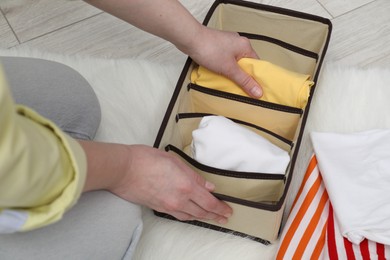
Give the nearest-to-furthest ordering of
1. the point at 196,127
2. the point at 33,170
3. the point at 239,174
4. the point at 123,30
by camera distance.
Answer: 1. the point at 33,170
2. the point at 239,174
3. the point at 196,127
4. the point at 123,30

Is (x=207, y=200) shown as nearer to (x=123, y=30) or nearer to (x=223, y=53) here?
(x=223, y=53)

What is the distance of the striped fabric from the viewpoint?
736 mm

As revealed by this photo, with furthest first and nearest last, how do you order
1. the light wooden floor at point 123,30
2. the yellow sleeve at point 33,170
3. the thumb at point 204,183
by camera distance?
the light wooden floor at point 123,30, the thumb at point 204,183, the yellow sleeve at point 33,170

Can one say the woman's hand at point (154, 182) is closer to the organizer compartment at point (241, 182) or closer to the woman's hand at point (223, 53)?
the organizer compartment at point (241, 182)

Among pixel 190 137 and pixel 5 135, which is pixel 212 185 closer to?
pixel 190 137

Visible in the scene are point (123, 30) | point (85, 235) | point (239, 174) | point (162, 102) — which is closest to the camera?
point (85, 235)

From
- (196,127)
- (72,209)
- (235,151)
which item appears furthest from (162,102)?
(72,209)

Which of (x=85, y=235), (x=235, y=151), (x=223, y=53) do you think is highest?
(x=223, y=53)

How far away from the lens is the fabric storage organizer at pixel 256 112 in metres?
0.72

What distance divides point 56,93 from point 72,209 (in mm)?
213

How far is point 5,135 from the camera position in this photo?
1.34ft

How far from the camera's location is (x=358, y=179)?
2.57ft

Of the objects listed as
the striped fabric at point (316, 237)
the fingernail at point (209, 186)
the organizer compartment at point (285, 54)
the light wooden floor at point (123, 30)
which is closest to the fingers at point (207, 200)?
the fingernail at point (209, 186)

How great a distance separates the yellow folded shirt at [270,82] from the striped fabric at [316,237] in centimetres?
15
